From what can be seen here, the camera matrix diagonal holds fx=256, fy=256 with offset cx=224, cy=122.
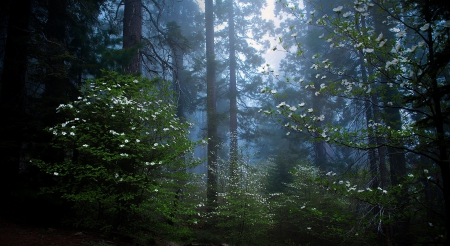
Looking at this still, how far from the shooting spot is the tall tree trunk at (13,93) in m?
5.78

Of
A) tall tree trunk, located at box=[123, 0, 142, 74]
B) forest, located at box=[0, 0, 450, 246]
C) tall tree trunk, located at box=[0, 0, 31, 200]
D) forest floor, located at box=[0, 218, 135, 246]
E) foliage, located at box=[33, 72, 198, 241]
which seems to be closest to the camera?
forest, located at box=[0, 0, 450, 246]

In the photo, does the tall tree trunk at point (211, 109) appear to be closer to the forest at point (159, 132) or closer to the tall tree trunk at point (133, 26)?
the forest at point (159, 132)

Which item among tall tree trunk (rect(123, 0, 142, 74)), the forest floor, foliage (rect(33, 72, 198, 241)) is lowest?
the forest floor

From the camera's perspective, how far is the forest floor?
14.6 feet

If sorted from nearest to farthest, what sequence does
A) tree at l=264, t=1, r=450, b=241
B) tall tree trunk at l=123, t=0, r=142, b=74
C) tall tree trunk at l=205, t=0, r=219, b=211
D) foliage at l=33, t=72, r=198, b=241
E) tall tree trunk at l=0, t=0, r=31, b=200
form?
tree at l=264, t=1, r=450, b=241 → foliage at l=33, t=72, r=198, b=241 → tall tree trunk at l=0, t=0, r=31, b=200 → tall tree trunk at l=123, t=0, r=142, b=74 → tall tree trunk at l=205, t=0, r=219, b=211

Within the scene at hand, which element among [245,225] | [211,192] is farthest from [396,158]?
[211,192]

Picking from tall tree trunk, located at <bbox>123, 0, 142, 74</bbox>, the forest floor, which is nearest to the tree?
the forest floor

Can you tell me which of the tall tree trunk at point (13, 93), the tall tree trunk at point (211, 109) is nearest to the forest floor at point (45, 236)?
the tall tree trunk at point (13, 93)

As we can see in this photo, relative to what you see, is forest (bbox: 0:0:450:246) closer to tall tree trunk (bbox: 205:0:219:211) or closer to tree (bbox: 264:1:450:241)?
tree (bbox: 264:1:450:241)

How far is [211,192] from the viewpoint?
10.1 metres

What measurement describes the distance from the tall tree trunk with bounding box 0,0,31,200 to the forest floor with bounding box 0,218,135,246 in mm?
1210

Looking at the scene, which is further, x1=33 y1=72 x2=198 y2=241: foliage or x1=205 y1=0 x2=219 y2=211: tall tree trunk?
x1=205 y1=0 x2=219 y2=211: tall tree trunk

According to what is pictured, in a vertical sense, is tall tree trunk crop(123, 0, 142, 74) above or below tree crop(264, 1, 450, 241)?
above

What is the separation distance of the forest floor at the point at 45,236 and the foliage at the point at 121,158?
0.23m
